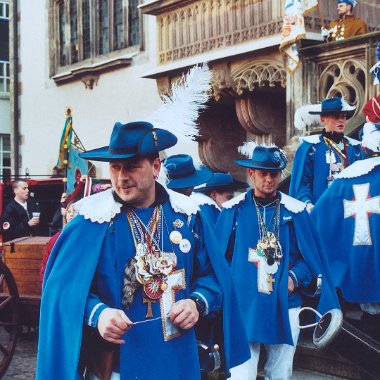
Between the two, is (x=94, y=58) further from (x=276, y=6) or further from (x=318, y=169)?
(x=318, y=169)

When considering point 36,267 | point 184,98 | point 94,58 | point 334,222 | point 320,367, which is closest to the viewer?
point 184,98

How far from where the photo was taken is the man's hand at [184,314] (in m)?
3.46

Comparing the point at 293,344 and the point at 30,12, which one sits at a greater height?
the point at 30,12

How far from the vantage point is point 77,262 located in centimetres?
348

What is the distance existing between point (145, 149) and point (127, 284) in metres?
0.58

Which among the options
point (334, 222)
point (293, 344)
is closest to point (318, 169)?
point (334, 222)

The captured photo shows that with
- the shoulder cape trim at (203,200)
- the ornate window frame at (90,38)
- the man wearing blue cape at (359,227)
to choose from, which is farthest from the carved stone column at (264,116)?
the man wearing blue cape at (359,227)

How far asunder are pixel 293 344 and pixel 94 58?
1314cm

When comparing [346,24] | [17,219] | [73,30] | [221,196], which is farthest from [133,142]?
[73,30]

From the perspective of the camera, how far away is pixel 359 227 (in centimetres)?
597

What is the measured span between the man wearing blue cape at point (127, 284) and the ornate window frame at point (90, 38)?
12528mm

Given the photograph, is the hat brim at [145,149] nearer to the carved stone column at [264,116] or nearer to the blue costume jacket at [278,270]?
the blue costume jacket at [278,270]

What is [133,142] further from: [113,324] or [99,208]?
[113,324]

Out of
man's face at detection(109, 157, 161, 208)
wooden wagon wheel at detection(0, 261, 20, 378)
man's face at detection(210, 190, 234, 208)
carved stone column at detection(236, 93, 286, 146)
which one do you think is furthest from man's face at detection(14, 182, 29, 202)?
man's face at detection(109, 157, 161, 208)
